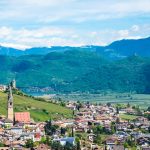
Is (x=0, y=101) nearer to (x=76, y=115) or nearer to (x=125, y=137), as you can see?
(x=76, y=115)

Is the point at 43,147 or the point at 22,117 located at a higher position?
the point at 22,117

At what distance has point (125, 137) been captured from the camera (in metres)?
71.2

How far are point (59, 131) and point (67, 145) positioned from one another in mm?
16169

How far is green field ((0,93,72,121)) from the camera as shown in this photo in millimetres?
92688

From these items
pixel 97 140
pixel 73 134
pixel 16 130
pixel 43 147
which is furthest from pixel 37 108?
pixel 43 147

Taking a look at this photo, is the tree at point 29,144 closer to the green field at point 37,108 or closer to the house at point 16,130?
the house at point 16,130

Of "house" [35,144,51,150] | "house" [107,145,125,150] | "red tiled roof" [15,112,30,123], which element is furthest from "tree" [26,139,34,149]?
"red tiled roof" [15,112,30,123]

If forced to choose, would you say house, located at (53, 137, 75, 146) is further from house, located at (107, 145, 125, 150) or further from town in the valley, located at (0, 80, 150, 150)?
house, located at (107, 145, 125, 150)

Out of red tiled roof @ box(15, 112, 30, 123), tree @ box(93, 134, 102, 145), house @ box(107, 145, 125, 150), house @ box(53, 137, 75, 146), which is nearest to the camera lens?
house @ box(53, 137, 75, 146)

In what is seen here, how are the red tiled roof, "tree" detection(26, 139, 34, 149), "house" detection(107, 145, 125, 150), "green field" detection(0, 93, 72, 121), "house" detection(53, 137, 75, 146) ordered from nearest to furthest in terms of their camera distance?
"tree" detection(26, 139, 34, 149), "house" detection(53, 137, 75, 146), "house" detection(107, 145, 125, 150), the red tiled roof, "green field" detection(0, 93, 72, 121)

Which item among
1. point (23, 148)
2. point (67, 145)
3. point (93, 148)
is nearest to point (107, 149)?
point (93, 148)

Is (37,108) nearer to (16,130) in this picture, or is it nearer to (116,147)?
(16,130)

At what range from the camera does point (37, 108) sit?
98.0 meters

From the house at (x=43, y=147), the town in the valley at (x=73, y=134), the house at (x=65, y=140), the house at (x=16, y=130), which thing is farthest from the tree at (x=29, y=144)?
the house at (x=16, y=130)
